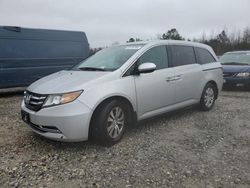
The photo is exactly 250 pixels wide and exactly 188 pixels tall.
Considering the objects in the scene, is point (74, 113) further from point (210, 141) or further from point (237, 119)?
point (237, 119)

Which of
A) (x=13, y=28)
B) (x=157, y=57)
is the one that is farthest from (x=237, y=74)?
(x=13, y=28)

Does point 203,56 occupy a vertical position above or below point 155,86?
above

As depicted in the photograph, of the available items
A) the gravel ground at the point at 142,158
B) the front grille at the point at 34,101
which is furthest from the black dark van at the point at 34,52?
the front grille at the point at 34,101

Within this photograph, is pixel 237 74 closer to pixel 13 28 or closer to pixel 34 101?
pixel 13 28

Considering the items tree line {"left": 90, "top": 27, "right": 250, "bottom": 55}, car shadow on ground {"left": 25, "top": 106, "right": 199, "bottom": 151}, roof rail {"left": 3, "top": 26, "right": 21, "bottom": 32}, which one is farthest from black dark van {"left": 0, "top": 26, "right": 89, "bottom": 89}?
tree line {"left": 90, "top": 27, "right": 250, "bottom": 55}

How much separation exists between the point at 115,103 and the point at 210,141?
1.66m

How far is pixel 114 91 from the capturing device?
13.9ft

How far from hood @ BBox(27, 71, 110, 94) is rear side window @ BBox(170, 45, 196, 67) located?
1.81 meters

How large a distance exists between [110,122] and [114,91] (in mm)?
467

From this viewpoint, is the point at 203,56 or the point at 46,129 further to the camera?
the point at 203,56

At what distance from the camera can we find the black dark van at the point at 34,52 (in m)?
8.69

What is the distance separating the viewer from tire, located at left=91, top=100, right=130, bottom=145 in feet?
13.4

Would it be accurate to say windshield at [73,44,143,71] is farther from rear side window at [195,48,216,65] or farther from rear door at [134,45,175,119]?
rear side window at [195,48,216,65]

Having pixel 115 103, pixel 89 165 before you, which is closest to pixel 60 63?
pixel 115 103
